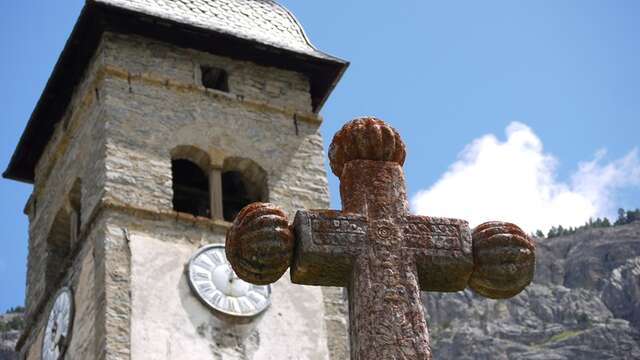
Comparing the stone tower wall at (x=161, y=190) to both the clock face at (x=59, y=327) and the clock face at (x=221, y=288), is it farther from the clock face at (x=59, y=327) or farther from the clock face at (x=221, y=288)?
the clock face at (x=59, y=327)

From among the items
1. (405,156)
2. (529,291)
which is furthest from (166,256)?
(529,291)

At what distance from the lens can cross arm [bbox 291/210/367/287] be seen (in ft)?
19.6

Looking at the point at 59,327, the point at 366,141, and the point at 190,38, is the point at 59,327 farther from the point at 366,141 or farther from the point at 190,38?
A: the point at 366,141

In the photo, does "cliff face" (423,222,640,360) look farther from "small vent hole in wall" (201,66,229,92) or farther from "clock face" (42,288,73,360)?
"clock face" (42,288,73,360)

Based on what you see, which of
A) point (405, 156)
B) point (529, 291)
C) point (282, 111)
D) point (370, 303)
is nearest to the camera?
point (370, 303)

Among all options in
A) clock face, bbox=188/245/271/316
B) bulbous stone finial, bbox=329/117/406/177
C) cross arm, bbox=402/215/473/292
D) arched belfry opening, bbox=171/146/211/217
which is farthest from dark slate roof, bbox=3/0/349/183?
cross arm, bbox=402/215/473/292

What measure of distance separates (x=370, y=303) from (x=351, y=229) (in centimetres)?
36

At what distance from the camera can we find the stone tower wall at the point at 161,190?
18.2 meters

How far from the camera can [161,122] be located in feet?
67.8

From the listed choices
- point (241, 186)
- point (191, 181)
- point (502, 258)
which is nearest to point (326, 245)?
point (502, 258)

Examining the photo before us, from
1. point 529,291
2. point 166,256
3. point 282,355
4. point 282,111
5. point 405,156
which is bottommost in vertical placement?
point 405,156

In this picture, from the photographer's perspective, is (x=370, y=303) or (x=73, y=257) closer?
(x=370, y=303)

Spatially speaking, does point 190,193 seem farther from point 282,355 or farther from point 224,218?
point 282,355

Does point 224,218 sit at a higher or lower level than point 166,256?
higher
